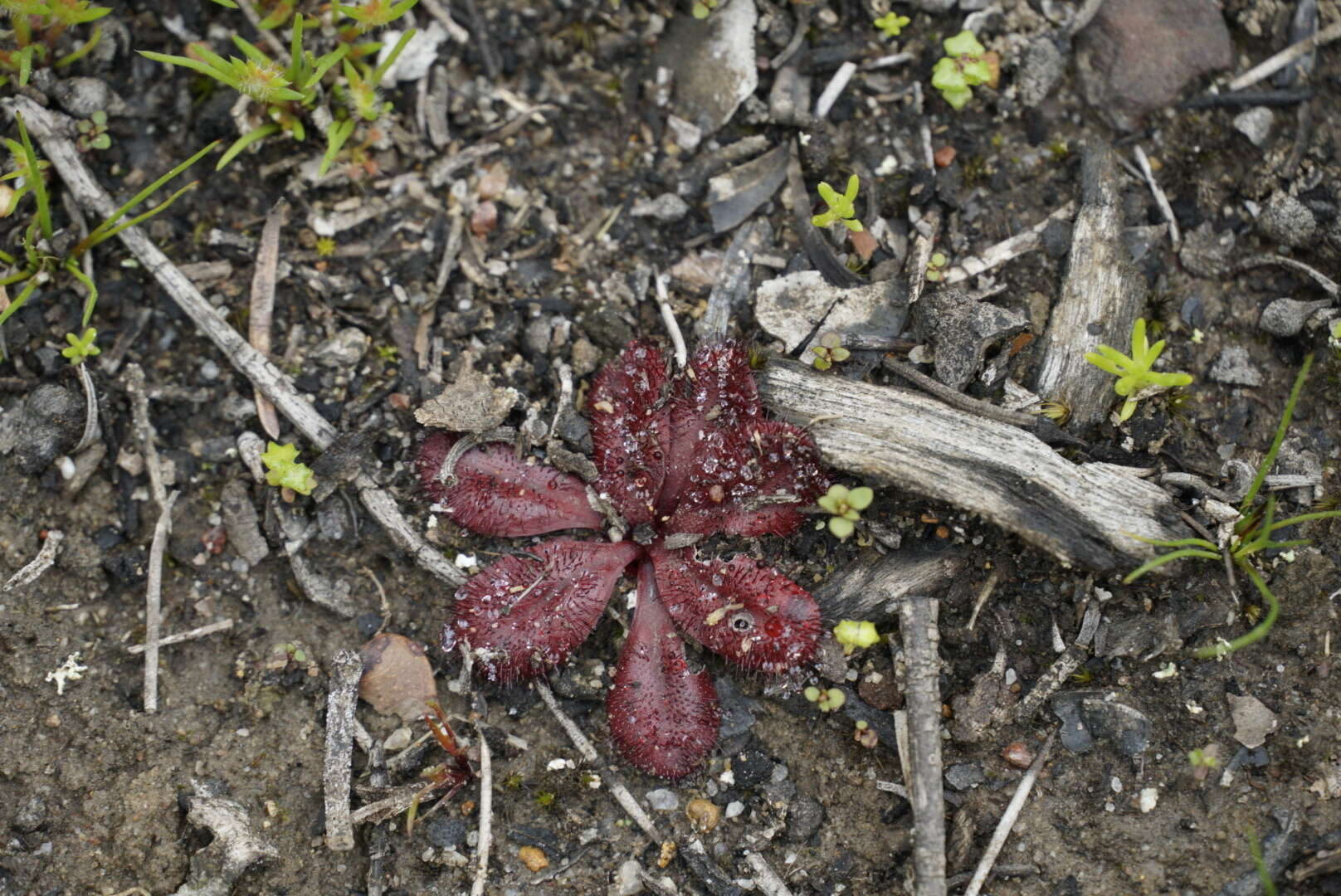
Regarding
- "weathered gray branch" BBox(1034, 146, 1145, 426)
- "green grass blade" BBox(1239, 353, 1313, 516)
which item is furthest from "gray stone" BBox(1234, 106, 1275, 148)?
"green grass blade" BBox(1239, 353, 1313, 516)

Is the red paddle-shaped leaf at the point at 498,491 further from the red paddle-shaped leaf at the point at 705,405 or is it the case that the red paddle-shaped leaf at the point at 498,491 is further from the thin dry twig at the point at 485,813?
the thin dry twig at the point at 485,813

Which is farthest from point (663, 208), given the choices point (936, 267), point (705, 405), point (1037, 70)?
point (1037, 70)

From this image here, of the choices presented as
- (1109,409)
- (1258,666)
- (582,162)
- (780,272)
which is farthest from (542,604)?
(1258,666)

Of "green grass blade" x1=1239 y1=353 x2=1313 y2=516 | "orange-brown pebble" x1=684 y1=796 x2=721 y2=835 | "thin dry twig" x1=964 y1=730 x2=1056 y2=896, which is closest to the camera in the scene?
"green grass blade" x1=1239 y1=353 x2=1313 y2=516

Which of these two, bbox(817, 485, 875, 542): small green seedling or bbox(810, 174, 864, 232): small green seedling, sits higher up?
bbox(810, 174, 864, 232): small green seedling

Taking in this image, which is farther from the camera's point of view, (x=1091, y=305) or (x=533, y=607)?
(x=1091, y=305)

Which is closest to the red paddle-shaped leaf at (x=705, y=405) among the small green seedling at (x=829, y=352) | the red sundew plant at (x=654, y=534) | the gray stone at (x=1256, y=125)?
the red sundew plant at (x=654, y=534)

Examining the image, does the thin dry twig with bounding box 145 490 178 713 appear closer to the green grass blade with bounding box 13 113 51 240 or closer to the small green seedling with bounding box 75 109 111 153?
the green grass blade with bounding box 13 113 51 240

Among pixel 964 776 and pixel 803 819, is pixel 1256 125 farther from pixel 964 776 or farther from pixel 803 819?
pixel 803 819

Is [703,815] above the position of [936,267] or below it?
below
